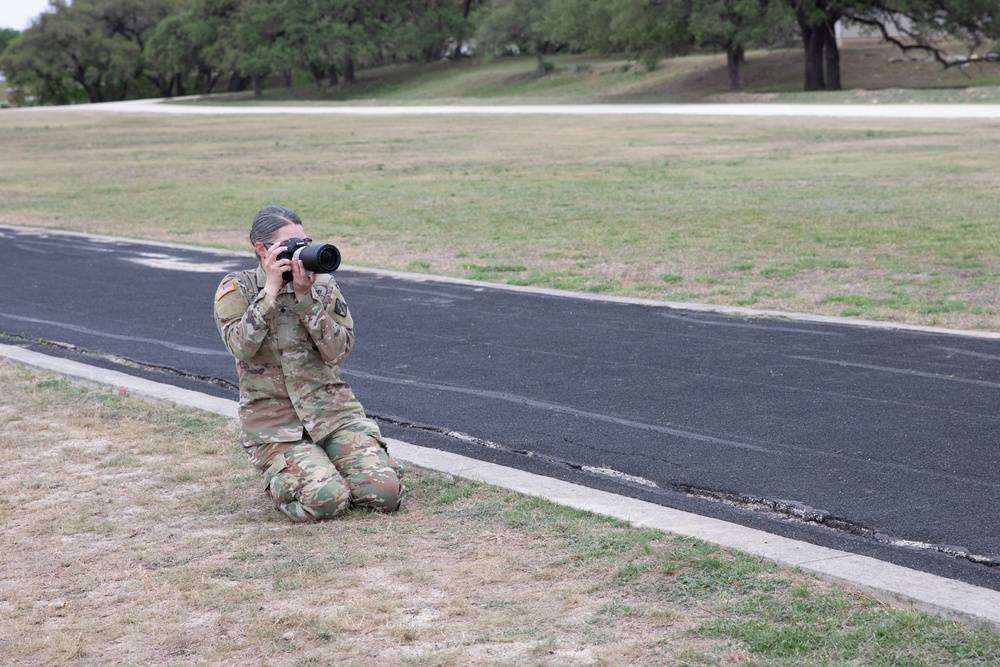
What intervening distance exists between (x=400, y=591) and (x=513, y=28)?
66978 millimetres

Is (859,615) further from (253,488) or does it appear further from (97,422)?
(97,422)

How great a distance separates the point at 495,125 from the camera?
38.0 meters

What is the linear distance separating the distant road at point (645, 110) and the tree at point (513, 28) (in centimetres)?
1563

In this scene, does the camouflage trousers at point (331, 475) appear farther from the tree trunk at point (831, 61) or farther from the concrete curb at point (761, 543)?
the tree trunk at point (831, 61)

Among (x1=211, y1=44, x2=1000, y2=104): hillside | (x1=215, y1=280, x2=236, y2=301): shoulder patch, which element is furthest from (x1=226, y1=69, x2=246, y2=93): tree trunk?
(x1=215, y1=280, x2=236, y2=301): shoulder patch

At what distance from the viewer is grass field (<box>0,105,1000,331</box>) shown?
10.7 m

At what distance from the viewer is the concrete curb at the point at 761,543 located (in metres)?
3.67

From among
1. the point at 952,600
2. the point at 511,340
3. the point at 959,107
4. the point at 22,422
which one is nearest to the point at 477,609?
the point at 952,600

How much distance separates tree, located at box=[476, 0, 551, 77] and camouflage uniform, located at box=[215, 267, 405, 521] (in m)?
61.5

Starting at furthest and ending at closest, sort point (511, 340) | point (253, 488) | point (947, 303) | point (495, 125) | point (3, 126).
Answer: point (3, 126) < point (495, 125) < point (947, 303) < point (511, 340) < point (253, 488)

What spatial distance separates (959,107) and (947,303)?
27.5 metres

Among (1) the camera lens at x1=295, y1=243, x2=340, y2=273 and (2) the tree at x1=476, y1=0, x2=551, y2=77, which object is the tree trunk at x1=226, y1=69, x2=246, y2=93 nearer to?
(2) the tree at x1=476, y1=0, x2=551, y2=77

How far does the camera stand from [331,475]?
188 inches

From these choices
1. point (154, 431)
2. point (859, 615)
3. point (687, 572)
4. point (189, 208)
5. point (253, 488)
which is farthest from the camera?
point (189, 208)
